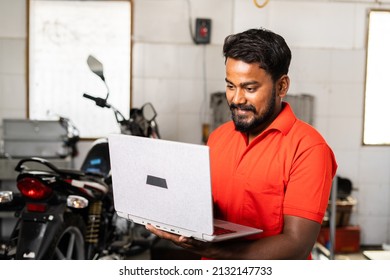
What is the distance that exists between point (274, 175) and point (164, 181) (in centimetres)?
26

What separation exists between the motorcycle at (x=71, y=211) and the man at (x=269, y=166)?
2.49 ft

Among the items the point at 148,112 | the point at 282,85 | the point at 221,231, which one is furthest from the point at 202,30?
the point at 221,231

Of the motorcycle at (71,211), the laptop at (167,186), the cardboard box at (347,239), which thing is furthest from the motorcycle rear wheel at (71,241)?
the cardboard box at (347,239)

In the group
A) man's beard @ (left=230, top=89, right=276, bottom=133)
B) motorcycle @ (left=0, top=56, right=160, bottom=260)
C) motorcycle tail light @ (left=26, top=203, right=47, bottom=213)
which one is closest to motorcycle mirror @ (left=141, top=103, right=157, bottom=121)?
motorcycle @ (left=0, top=56, right=160, bottom=260)

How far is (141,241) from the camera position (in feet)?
7.80

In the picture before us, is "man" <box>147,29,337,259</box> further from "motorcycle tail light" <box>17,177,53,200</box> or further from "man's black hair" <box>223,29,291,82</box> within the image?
"motorcycle tail light" <box>17,177,53,200</box>

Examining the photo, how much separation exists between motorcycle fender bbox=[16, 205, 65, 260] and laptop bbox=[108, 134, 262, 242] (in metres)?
0.67

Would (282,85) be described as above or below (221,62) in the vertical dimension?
below

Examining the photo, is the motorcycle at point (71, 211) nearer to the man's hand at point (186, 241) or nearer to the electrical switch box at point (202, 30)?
the man's hand at point (186, 241)

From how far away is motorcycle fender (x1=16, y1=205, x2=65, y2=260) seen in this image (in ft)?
5.27

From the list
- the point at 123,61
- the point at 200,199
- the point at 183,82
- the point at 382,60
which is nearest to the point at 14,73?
the point at 123,61

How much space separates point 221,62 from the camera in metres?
3.09

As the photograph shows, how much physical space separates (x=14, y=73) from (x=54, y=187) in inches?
58.7

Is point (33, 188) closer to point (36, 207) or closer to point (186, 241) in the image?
point (36, 207)
